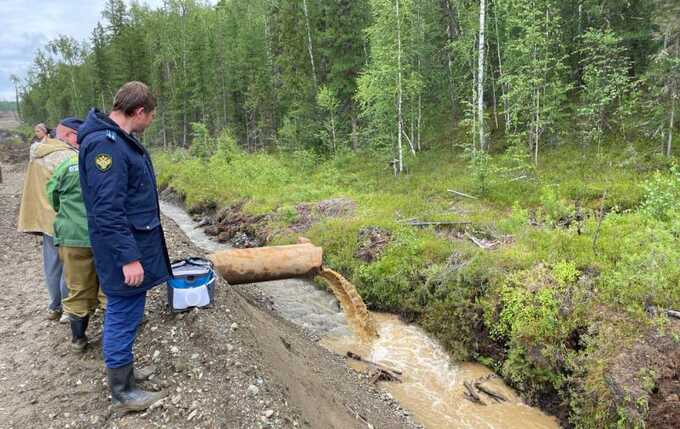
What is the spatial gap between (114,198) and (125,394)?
5.85ft

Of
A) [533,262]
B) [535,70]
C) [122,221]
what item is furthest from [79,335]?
[535,70]

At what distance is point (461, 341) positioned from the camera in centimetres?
823

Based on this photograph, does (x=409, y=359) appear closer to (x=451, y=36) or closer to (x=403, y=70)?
(x=403, y=70)

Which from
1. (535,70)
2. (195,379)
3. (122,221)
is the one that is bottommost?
(195,379)

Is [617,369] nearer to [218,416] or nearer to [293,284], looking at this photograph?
[218,416]

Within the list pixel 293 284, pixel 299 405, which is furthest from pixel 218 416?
pixel 293 284

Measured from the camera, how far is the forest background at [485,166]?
22.2 ft

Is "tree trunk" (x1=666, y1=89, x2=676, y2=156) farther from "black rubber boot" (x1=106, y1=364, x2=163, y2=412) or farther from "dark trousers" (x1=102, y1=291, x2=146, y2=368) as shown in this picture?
"black rubber boot" (x1=106, y1=364, x2=163, y2=412)

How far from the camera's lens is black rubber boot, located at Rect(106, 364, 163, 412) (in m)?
3.84

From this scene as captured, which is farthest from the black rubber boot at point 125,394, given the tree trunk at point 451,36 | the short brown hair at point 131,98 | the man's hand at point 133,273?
the tree trunk at point 451,36

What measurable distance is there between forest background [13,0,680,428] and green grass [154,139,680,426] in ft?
0.12

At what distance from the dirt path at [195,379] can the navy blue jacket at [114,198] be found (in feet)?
3.64

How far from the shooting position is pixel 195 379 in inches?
166

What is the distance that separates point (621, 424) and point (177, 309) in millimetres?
5590
